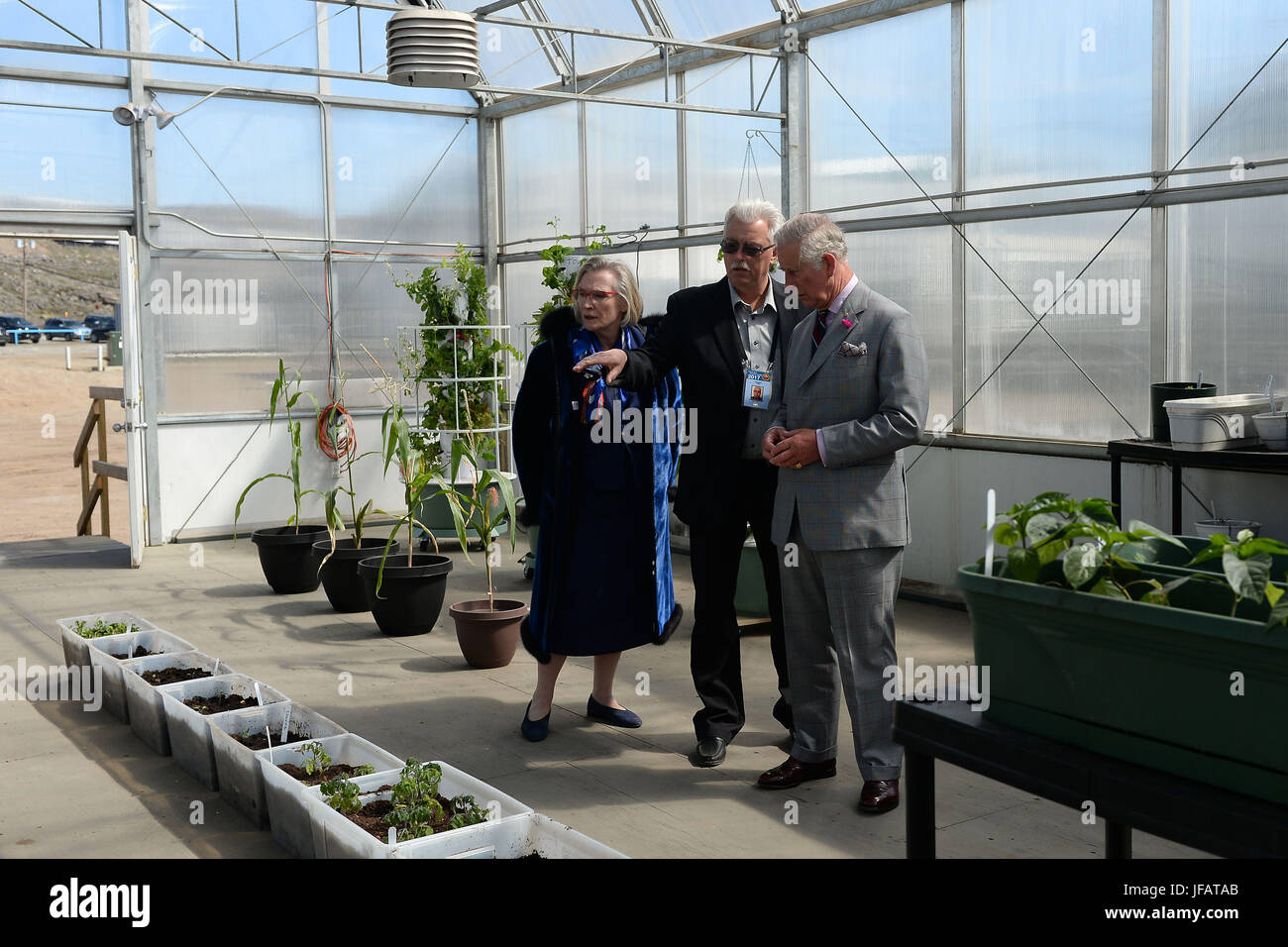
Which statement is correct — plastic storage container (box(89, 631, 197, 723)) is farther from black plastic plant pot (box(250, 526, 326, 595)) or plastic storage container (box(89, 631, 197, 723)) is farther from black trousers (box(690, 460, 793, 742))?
black trousers (box(690, 460, 793, 742))

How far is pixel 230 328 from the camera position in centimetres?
822

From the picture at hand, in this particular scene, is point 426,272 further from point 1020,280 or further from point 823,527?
point 823,527

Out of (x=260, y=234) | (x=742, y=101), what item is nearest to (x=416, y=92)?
(x=260, y=234)

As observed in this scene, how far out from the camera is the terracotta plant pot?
4656 mm

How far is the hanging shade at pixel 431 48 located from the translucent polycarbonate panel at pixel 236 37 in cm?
295

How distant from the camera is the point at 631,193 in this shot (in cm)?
797

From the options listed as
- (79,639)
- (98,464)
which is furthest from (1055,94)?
(98,464)

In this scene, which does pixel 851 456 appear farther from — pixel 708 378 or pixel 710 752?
pixel 710 752

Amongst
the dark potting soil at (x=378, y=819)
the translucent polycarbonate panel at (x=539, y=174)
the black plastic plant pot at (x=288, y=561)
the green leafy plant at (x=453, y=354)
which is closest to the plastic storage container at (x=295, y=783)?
the dark potting soil at (x=378, y=819)

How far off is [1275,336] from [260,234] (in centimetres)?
626

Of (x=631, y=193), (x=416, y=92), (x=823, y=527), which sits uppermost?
(x=416, y=92)

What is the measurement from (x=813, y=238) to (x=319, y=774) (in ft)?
5.88

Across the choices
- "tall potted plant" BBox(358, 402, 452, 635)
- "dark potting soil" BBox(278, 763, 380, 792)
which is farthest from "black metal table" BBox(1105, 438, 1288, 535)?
"tall potted plant" BBox(358, 402, 452, 635)

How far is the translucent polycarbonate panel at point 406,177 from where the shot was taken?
28.6 feet
